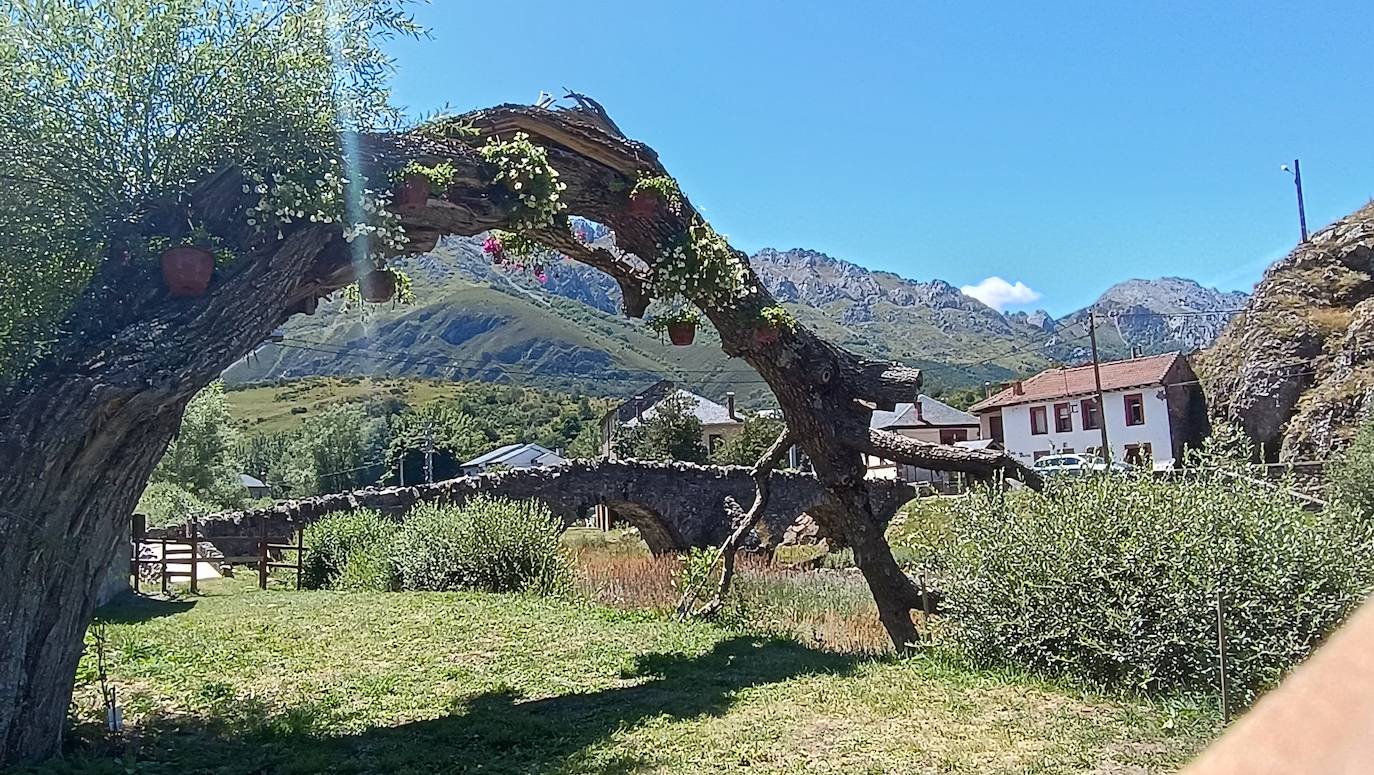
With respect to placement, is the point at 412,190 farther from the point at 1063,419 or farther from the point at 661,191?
the point at 1063,419

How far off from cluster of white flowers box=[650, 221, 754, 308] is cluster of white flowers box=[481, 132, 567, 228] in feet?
3.79

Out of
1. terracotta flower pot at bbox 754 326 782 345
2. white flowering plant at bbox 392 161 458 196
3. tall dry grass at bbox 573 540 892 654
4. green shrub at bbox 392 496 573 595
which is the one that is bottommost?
tall dry grass at bbox 573 540 892 654

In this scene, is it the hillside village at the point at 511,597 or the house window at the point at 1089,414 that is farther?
the house window at the point at 1089,414

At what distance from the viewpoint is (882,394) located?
23.9 feet

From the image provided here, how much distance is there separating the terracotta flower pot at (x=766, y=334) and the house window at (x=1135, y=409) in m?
35.9

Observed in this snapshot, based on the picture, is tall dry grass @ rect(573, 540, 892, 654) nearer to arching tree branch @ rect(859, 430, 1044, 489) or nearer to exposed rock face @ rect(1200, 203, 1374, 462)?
arching tree branch @ rect(859, 430, 1044, 489)

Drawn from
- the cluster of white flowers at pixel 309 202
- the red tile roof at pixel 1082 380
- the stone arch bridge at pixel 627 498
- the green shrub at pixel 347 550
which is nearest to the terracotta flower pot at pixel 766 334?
the cluster of white flowers at pixel 309 202

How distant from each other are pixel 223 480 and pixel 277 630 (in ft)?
85.5

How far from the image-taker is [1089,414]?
4134 centimetres

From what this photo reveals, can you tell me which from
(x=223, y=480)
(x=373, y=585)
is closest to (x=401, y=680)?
(x=373, y=585)

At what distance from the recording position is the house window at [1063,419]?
42344mm

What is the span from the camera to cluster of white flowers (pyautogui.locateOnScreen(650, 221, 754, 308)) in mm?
6656

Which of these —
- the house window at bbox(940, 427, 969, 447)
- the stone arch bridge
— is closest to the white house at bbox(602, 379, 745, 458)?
the house window at bbox(940, 427, 969, 447)

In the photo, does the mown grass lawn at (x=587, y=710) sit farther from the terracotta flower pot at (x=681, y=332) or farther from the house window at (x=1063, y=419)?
the house window at (x=1063, y=419)
